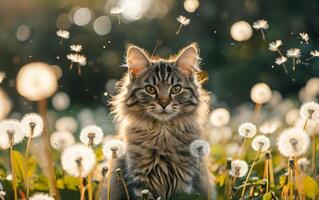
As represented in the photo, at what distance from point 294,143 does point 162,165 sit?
1.44 metres

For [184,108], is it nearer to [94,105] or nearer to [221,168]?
[221,168]

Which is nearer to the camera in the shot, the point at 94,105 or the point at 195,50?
the point at 195,50

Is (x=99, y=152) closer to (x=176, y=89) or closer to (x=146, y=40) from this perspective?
(x=176, y=89)

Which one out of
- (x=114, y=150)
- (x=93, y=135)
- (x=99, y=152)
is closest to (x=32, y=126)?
(x=93, y=135)

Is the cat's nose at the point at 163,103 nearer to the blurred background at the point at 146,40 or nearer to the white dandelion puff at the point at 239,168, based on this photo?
the white dandelion puff at the point at 239,168

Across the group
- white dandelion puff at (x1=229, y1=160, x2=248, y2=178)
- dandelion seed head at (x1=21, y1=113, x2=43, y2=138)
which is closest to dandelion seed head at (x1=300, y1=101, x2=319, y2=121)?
white dandelion puff at (x1=229, y1=160, x2=248, y2=178)

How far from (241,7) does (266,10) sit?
1.12m

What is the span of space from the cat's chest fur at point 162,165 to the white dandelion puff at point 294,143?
120 centimetres

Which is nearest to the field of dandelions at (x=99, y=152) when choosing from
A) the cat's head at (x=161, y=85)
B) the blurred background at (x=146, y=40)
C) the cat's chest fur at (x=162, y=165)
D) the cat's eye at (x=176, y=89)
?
the cat's chest fur at (x=162, y=165)

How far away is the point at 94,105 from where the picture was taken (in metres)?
15.9

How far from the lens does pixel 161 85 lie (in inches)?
204

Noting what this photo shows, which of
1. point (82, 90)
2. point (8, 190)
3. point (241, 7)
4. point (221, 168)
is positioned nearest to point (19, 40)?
point (82, 90)

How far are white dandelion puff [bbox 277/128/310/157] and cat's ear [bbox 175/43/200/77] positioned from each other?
1796 millimetres

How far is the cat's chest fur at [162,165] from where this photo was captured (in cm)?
469
